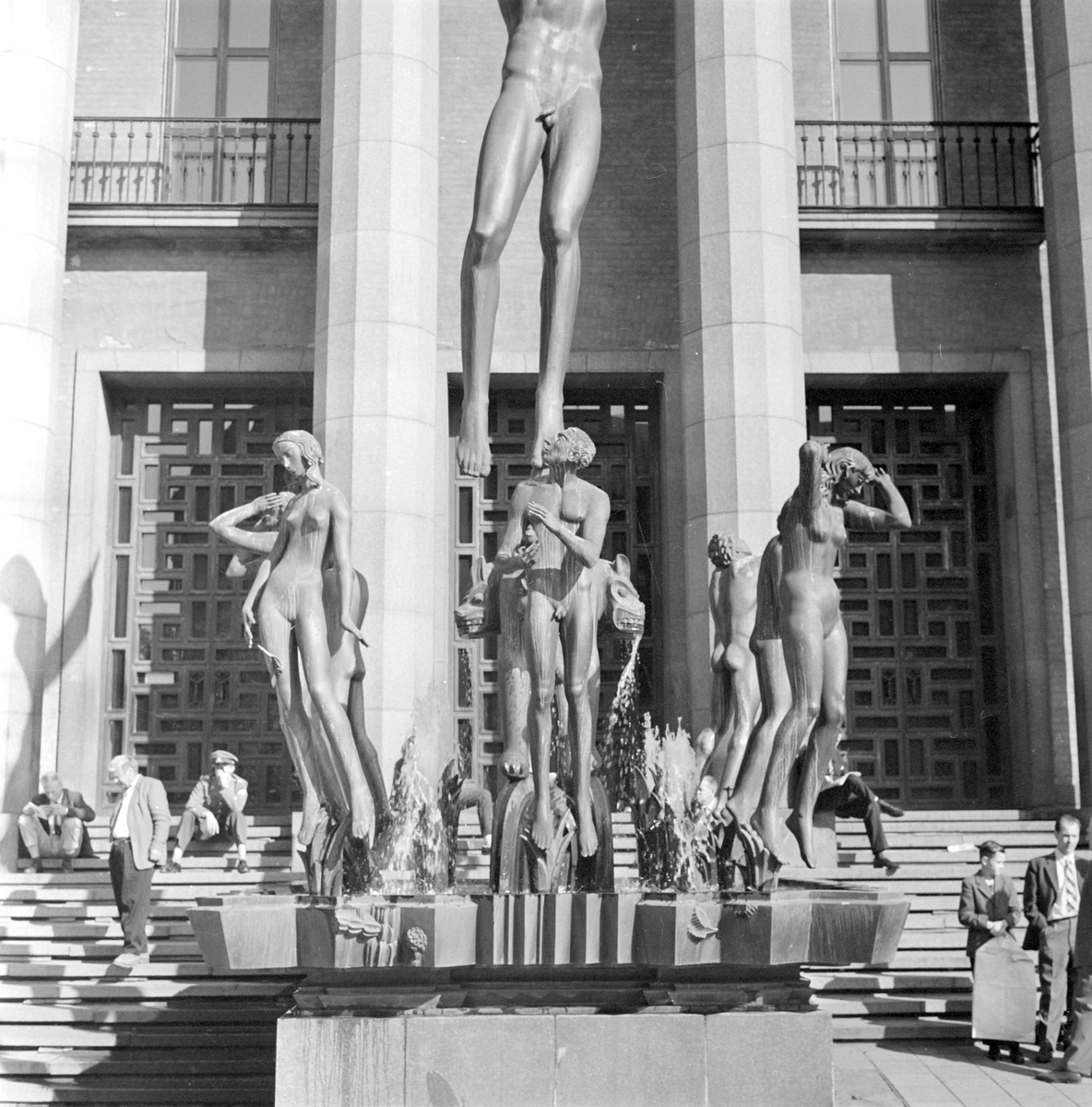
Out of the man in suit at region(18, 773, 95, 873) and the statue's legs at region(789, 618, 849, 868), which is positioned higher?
the statue's legs at region(789, 618, 849, 868)

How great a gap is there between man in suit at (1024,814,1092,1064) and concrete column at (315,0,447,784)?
7.95m

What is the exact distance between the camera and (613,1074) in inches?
287

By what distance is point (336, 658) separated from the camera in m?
9.22

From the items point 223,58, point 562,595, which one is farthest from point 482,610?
point 223,58

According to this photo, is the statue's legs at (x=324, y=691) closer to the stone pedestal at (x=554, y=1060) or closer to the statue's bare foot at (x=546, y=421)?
the statue's bare foot at (x=546, y=421)

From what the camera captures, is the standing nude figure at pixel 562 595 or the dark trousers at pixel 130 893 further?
the dark trousers at pixel 130 893

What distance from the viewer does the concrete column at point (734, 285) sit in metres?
17.6

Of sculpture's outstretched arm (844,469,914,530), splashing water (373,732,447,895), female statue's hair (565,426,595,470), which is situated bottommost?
splashing water (373,732,447,895)

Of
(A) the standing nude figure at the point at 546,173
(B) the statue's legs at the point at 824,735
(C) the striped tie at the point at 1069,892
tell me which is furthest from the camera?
(C) the striped tie at the point at 1069,892

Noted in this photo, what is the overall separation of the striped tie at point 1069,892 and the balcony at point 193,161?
47.7 ft

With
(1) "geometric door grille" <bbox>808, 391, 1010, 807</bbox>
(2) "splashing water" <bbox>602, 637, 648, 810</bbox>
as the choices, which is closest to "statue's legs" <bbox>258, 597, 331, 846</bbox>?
(2) "splashing water" <bbox>602, 637, 648, 810</bbox>

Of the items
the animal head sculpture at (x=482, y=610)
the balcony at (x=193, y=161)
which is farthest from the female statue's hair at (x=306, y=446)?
the balcony at (x=193, y=161)

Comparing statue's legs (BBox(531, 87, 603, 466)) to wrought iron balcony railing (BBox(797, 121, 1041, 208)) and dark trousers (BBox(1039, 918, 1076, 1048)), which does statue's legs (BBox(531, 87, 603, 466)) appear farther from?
wrought iron balcony railing (BBox(797, 121, 1041, 208))

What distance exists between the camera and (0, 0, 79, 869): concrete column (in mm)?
17812
